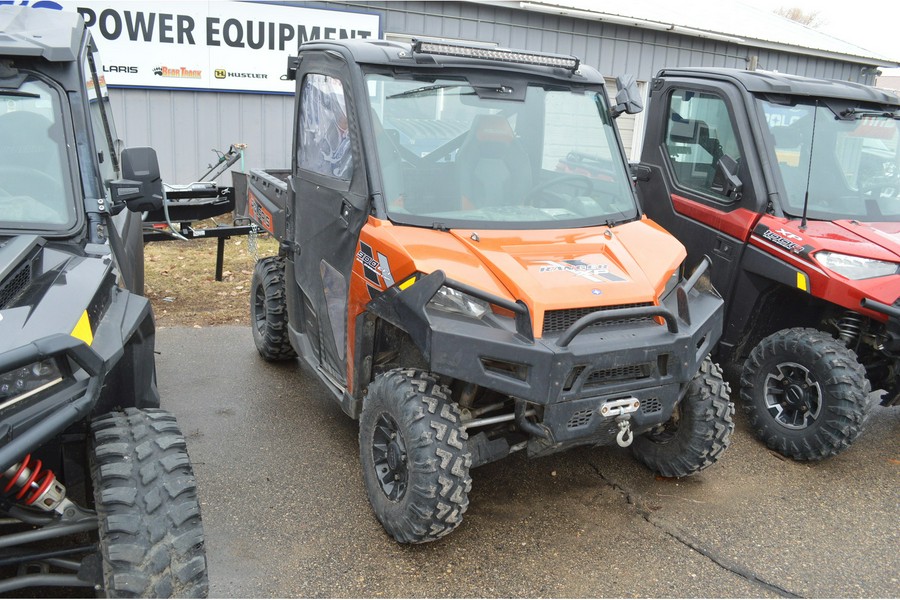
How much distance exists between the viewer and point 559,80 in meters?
4.25

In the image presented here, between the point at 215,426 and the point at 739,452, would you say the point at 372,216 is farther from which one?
the point at 739,452

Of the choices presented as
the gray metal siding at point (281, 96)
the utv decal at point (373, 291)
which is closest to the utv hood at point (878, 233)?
the utv decal at point (373, 291)

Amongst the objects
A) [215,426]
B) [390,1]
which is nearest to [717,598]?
[215,426]

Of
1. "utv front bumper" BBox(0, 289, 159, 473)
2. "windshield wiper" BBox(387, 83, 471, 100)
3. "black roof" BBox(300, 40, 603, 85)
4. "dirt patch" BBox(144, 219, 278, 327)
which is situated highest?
"black roof" BBox(300, 40, 603, 85)

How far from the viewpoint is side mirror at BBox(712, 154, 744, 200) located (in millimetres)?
4980

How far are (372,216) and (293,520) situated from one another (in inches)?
61.9

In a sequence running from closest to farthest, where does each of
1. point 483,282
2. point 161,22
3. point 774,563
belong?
point 483,282, point 774,563, point 161,22

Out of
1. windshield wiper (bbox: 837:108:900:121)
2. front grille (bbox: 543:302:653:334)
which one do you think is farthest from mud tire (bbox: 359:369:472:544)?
windshield wiper (bbox: 837:108:900:121)

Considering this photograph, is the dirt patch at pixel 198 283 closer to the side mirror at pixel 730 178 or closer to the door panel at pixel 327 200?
the door panel at pixel 327 200

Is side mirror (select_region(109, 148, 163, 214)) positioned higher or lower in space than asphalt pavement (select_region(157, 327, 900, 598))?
higher

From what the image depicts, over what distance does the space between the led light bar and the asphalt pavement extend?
7.56 feet

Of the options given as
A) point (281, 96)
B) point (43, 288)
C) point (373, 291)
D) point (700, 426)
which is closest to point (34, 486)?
point (43, 288)

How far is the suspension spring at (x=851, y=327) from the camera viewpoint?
4.65 meters

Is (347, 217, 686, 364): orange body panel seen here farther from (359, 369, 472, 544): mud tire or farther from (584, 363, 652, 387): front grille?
(359, 369, 472, 544): mud tire
